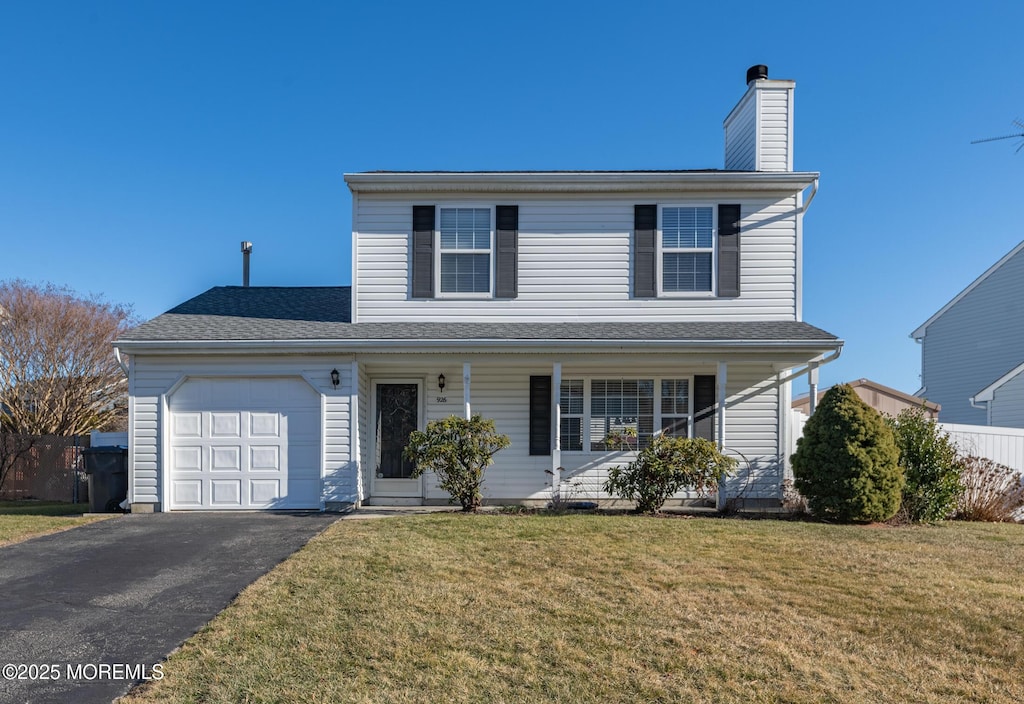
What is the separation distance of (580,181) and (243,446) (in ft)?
22.6

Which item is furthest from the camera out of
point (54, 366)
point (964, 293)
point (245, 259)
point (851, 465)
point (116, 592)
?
point (964, 293)

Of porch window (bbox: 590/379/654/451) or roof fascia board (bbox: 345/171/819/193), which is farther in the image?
porch window (bbox: 590/379/654/451)

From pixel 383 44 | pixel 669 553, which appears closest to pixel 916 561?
pixel 669 553

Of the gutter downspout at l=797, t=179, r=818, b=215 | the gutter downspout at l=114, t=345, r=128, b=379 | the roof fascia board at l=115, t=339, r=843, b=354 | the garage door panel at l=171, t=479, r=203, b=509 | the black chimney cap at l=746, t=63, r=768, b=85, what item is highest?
the black chimney cap at l=746, t=63, r=768, b=85

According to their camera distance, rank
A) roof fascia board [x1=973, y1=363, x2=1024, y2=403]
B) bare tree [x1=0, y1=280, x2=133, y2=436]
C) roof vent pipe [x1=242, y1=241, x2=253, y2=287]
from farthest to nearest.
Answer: bare tree [x1=0, y1=280, x2=133, y2=436] → roof fascia board [x1=973, y1=363, x2=1024, y2=403] → roof vent pipe [x1=242, y1=241, x2=253, y2=287]

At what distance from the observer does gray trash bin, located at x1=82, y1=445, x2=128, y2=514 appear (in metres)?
10.1

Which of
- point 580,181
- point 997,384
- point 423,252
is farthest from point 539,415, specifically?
point 997,384

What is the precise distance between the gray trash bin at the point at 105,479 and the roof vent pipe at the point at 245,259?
5.18 m

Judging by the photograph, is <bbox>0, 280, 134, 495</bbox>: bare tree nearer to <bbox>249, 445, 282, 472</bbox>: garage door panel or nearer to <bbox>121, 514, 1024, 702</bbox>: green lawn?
<bbox>249, 445, 282, 472</bbox>: garage door panel

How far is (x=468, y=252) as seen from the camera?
10641mm

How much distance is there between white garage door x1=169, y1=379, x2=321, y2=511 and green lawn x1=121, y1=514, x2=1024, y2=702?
3029mm

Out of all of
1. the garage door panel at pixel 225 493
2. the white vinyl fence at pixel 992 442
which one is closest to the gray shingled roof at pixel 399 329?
the garage door panel at pixel 225 493

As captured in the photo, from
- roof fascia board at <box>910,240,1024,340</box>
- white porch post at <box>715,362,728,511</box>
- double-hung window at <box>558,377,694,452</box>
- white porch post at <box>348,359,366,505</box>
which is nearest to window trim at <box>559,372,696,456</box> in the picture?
double-hung window at <box>558,377,694,452</box>

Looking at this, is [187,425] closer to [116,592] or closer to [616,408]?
[116,592]
